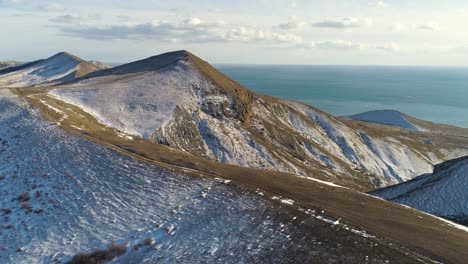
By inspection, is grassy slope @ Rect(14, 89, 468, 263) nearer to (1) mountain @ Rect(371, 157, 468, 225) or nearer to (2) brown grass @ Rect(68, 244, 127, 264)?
(1) mountain @ Rect(371, 157, 468, 225)

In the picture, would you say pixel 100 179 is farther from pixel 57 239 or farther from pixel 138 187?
pixel 57 239

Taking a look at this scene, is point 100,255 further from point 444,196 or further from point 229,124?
Answer: point 229,124

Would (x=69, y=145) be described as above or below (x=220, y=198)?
above

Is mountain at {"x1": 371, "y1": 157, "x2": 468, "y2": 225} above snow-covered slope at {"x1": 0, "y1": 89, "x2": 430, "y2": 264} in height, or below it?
below

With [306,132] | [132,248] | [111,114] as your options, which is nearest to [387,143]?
[306,132]

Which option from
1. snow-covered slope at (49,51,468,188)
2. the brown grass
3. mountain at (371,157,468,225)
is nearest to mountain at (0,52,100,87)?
snow-covered slope at (49,51,468,188)
